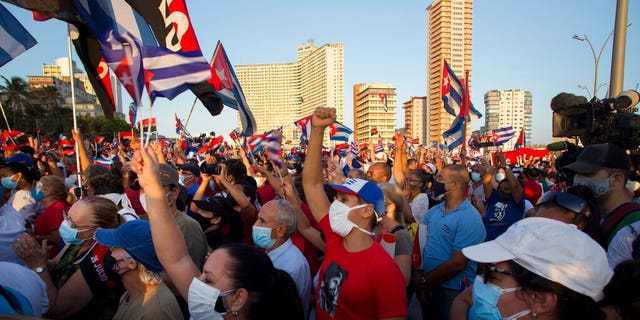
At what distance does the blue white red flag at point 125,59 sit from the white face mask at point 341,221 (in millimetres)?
2493

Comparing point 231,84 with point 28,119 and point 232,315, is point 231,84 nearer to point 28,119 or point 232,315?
point 232,315

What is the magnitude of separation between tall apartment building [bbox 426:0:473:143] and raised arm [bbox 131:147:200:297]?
99.5 meters

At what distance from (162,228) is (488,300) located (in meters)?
1.82

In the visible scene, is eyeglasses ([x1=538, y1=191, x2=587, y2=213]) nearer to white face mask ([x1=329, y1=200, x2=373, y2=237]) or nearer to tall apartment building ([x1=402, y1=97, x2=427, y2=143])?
white face mask ([x1=329, y1=200, x2=373, y2=237])

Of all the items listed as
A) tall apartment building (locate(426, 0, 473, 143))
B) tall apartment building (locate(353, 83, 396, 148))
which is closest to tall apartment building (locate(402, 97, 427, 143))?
tall apartment building (locate(353, 83, 396, 148))

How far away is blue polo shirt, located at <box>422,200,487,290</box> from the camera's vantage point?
3.63 meters

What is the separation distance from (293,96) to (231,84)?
139 meters

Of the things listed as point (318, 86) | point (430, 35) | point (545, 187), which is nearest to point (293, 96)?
point (318, 86)

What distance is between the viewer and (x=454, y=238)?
3.70 metres

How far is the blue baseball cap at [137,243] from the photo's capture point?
2.35 meters

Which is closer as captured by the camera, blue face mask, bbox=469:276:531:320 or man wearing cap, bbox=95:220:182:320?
blue face mask, bbox=469:276:531:320

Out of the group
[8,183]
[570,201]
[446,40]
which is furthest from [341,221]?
[446,40]

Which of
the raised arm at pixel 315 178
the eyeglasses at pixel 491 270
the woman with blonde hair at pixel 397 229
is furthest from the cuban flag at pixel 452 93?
the eyeglasses at pixel 491 270

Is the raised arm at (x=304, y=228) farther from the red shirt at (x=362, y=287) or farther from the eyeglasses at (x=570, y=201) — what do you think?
the eyeglasses at (x=570, y=201)
